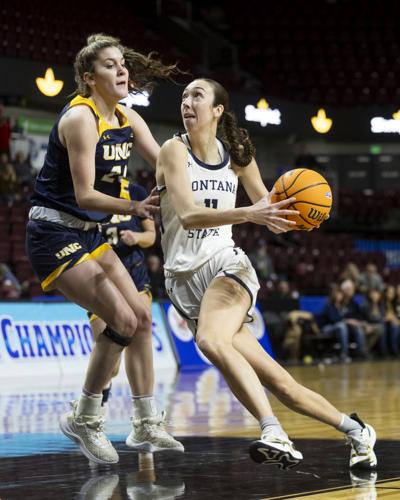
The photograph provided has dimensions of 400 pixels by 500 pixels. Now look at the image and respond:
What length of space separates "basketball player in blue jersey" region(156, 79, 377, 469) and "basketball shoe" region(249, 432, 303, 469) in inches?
2.3

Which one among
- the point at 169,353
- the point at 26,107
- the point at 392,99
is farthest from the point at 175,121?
the point at 169,353

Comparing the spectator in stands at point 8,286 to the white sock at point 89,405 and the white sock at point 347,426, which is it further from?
the white sock at point 347,426

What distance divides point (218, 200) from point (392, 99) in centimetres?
A: 2238

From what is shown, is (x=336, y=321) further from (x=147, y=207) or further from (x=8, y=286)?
(x=147, y=207)

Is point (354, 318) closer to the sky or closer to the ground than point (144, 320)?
closer to the ground

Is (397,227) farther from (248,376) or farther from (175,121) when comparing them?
(248,376)

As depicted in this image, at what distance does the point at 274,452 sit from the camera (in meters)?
4.38

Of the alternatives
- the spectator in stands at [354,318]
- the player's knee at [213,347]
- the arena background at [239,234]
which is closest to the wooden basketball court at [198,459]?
the arena background at [239,234]

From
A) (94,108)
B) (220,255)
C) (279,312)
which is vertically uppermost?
(94,108)

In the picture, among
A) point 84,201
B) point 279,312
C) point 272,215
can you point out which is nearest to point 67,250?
point 84,201

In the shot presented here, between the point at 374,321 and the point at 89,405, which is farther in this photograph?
the point at 374,321

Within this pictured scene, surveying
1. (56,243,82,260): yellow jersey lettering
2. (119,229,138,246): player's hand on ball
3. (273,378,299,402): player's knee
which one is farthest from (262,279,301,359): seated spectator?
(273,378,299,402): player's knee

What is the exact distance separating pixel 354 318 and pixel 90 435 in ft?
39.8

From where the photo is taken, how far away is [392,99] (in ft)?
87.2
